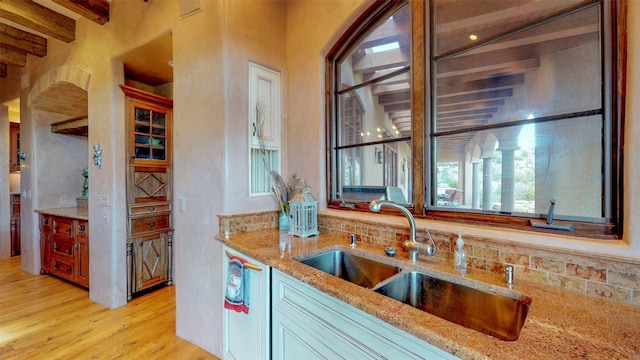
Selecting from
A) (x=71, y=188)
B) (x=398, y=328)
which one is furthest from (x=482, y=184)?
(x=71, y=188)

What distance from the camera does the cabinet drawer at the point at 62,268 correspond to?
3320 mm

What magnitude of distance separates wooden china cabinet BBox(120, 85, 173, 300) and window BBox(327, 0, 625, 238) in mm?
2481

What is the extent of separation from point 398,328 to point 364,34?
1.92 meters

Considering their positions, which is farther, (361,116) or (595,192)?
(361,116)

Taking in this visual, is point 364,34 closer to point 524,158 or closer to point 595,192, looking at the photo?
point 524,158

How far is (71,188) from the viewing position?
4.02 metres

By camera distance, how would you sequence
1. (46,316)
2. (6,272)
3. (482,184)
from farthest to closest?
(6,272), (46,316), (482,184)

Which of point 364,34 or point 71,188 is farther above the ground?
point 364,34

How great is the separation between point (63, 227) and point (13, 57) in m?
2.36

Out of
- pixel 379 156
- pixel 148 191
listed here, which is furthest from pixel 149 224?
pixel 379 156

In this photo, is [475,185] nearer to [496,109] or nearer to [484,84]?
[496,109]

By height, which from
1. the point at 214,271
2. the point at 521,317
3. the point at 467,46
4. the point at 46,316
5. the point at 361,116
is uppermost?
the point at 467,46

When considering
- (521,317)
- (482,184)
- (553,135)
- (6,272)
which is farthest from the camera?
(6,272)

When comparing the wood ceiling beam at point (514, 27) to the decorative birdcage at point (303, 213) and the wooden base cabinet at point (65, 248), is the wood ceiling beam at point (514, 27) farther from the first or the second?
the wooden base cabinet at point (65, 248)
